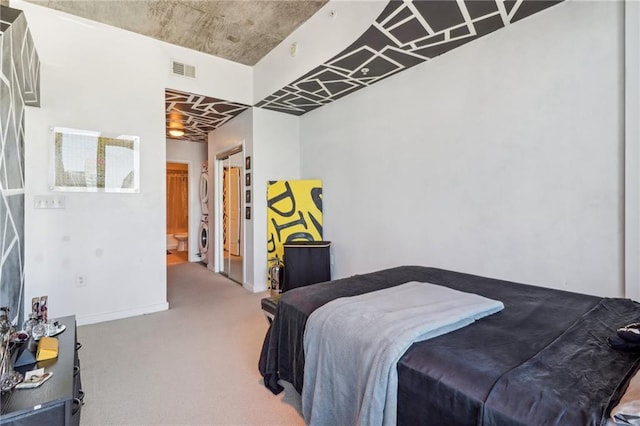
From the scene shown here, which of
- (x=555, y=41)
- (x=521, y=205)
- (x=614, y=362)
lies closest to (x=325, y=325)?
(x=614, y=362)

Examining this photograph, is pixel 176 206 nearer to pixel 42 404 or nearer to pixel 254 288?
pixel 254 288

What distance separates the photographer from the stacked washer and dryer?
6.09m

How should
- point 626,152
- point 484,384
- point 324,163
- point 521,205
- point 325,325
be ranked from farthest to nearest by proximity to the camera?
point 324,163, point 521,205, point 626,152, point 325,325, point 484,384

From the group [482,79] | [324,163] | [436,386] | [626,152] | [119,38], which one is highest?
[119,38]

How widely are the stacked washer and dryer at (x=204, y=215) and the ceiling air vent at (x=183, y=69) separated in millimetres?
2601

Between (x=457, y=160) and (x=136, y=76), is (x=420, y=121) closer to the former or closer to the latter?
(x=457, y=160)

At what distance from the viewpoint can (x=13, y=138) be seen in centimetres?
238

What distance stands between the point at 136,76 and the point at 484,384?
4.04 meters

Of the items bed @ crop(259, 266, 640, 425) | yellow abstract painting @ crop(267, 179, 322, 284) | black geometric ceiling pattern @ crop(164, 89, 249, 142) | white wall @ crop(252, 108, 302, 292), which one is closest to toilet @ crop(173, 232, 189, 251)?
black geometric ceiling pattern @ crop(164, 89, 249, 142)

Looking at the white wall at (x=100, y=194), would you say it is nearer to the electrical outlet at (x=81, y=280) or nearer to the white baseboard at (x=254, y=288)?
the electrical outlet at (x=81, y=280)

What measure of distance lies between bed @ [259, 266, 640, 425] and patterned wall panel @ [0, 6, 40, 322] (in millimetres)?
2102

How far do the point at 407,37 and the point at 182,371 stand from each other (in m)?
3.09

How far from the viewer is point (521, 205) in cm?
233

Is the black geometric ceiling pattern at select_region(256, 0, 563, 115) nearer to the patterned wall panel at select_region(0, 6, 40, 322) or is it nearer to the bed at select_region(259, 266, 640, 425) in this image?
the bed at select_region(259, 266, 640, 425)
